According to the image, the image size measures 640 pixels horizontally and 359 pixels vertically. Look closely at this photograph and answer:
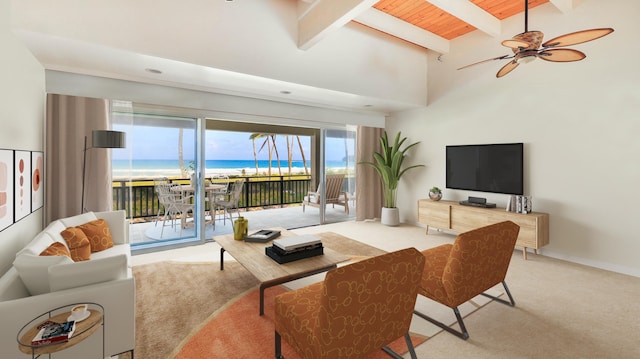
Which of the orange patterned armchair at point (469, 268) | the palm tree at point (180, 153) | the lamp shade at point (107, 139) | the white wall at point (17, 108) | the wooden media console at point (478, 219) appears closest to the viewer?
the orange patterned armchair at point (469, 268)

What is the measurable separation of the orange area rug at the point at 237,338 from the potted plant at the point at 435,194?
3.39 metres

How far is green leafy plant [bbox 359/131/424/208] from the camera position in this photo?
18.8 ft

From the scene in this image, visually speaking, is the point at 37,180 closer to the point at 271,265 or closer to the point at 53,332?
the point at 53,332

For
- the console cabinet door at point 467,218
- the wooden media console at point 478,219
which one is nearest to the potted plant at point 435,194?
the wooden media console at point 478,219

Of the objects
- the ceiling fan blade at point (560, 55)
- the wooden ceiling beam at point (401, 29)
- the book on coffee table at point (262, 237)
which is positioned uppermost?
the wooden ceiling beam at point (401, 29)

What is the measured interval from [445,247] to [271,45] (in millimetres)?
3173

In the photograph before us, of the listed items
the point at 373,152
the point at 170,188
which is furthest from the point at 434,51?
the point at 170,188

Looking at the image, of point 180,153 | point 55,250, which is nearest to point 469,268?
point 55,250

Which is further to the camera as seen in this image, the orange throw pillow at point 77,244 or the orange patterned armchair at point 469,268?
the orange throw pillow at point 77,244

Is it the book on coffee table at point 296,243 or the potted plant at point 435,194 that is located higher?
the potted plant at point 435,194

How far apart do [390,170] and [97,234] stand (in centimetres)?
469

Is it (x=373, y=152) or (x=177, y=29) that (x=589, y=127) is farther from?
(x=177, y=29)

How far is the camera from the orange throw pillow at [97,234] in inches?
112

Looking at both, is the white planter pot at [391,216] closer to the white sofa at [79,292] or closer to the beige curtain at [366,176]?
the beige curtain at [366,176]
